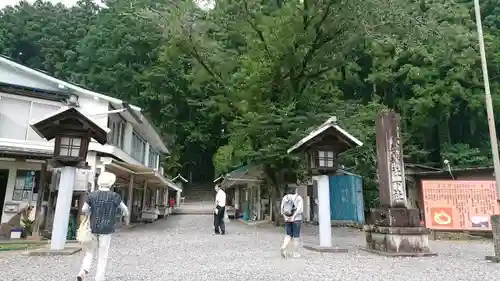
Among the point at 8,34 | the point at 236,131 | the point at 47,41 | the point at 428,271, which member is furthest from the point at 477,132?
the point at 8,34

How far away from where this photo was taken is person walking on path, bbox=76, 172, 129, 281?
527cm

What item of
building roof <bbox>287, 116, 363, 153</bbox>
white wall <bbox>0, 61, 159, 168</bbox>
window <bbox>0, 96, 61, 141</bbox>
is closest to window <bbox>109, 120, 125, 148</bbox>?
white wall <bbox>0, 61, 159, 168</bbox>

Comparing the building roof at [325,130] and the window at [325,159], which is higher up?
the building roof at [325,130]

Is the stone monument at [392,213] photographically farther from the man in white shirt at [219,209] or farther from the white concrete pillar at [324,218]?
the man in white shirt at [219,209]

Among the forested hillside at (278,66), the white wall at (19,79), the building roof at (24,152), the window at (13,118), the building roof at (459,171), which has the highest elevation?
the forested hillside at (278,66)

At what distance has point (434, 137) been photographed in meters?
29.3

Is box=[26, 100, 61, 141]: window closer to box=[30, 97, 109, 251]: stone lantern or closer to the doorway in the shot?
the doorway

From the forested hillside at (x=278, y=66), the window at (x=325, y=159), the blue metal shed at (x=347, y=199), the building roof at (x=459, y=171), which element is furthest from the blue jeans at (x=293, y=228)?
the building roof at (x=459, y=171)

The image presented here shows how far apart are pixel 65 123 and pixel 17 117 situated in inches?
239

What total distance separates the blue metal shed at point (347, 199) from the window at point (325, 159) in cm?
905

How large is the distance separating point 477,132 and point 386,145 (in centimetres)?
2380

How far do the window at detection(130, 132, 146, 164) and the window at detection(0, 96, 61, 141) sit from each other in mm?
5792

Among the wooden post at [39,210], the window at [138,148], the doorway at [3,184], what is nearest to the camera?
the wooden post at [39,210]

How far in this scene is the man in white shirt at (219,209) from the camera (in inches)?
527
